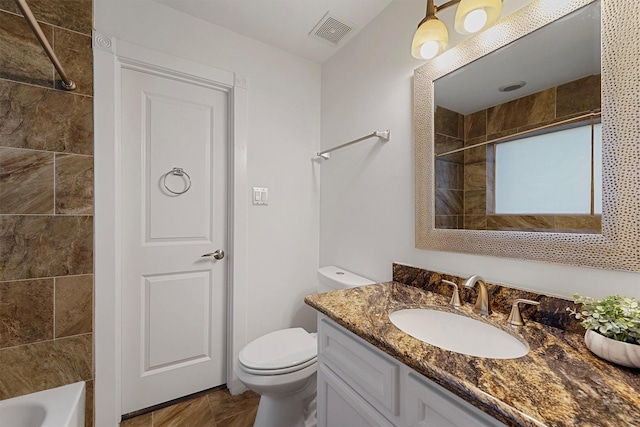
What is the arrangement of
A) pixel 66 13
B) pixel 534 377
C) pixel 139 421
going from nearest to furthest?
pixel 534 377, pixel 66 13, pixel 139 421

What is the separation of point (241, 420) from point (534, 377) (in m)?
1.52

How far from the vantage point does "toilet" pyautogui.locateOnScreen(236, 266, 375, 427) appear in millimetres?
1214

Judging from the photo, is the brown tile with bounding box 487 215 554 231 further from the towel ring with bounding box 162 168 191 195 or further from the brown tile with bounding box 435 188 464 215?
the towel ring with bounding box 162 168 191 195

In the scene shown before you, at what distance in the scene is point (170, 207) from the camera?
1.59m

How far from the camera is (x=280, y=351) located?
135cm

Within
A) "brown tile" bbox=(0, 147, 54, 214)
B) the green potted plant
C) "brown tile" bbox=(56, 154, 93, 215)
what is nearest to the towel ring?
"brown tile" bbox=(56, 154, 93, 215)

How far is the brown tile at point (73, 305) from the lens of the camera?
4.22ft

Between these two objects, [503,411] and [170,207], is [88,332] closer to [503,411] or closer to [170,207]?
[170,207]

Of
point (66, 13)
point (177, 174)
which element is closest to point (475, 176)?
point (177, 174)

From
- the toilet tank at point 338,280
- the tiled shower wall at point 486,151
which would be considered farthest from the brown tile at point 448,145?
the toilet tank at point 338,280

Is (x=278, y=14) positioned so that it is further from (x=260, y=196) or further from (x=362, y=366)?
(x=362, y=366)

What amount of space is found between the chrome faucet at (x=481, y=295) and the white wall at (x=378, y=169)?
9 centimetres

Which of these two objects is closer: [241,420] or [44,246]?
[44,246]

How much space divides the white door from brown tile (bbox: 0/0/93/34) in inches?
9.6
